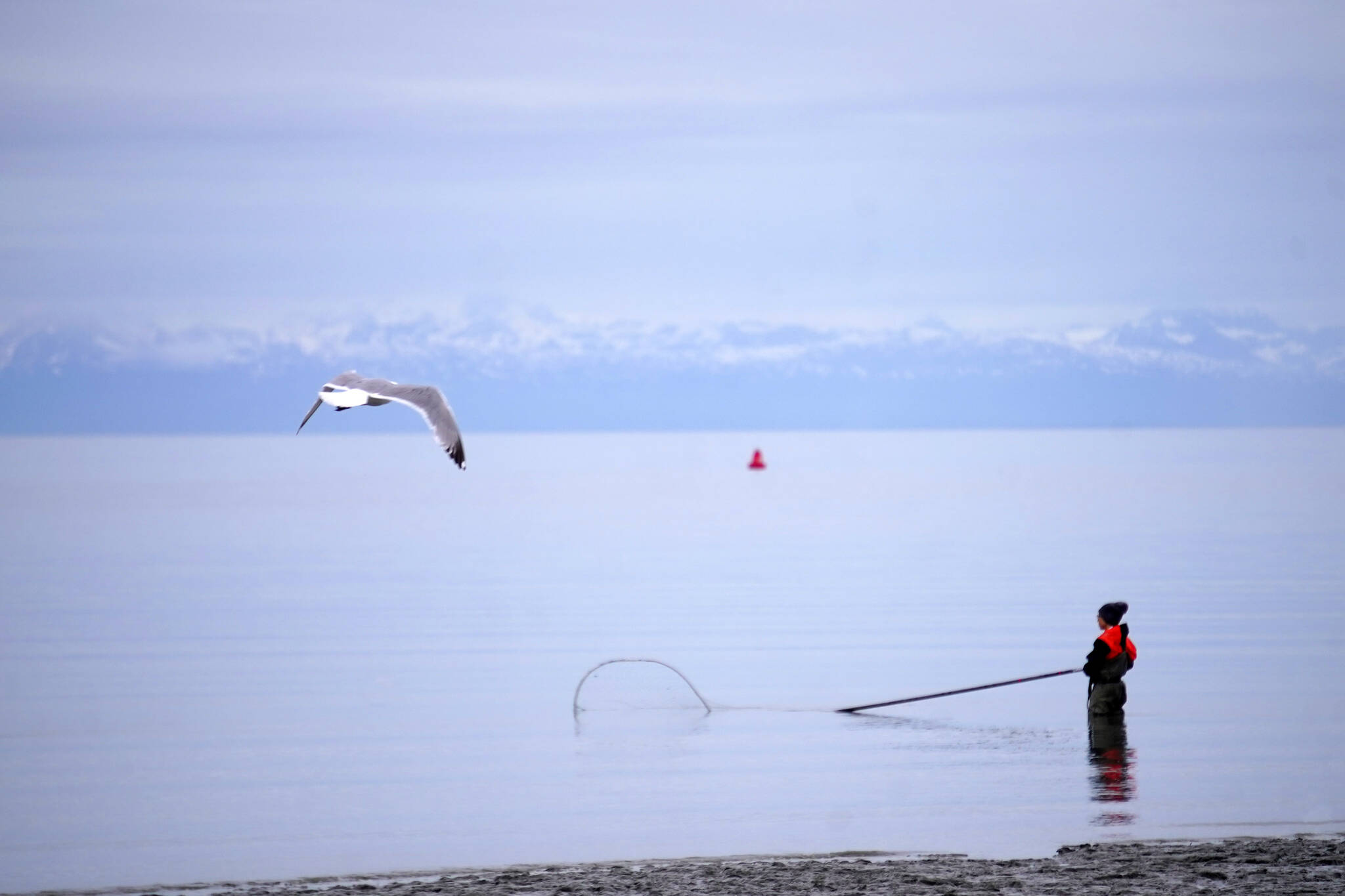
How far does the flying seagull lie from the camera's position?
514 inches

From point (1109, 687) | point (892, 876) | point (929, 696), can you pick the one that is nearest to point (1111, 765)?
point (1109, 687)

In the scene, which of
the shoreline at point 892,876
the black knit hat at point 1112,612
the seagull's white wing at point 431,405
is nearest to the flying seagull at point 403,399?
the seagull's white wing at point 431,405

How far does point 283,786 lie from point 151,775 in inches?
61.3

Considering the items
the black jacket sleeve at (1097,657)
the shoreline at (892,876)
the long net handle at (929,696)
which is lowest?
the shoreline at (892,876)

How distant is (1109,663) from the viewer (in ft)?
51.4

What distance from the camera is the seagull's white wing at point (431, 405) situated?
13.2 meters

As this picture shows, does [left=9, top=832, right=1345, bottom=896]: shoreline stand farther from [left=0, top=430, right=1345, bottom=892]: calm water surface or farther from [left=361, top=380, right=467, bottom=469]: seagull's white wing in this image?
[left=361, top=380, right=467, bottom=469]: seagull's white wing

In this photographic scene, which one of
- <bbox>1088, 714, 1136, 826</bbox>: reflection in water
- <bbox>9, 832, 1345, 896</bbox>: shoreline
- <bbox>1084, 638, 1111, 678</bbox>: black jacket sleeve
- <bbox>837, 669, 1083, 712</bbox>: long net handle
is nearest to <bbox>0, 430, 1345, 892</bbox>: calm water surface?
<bbox>1088, 714, 1136, 826</bbox>: reflection in water

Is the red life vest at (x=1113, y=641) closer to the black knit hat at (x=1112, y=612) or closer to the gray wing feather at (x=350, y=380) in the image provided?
the black knit hat at (x=1112, y=612)

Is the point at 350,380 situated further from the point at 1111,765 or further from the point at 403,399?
the point at 1111,765

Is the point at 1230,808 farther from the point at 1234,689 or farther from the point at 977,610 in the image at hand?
the point at 977,610

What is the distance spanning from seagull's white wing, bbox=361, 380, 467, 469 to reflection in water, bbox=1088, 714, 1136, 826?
629 cm

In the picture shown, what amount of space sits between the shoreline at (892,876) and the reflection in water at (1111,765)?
4.45 ft

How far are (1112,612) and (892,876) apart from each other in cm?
505
